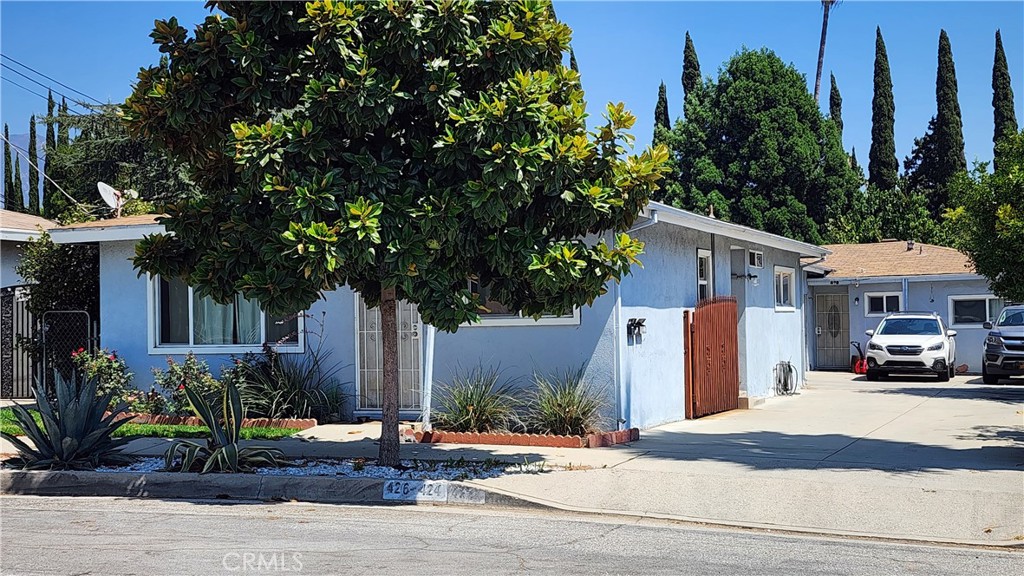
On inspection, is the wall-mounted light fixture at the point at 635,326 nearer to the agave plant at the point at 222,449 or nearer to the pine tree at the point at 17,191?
the agave plant at the point at 222,449

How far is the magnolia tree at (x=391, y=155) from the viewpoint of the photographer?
9125 mm

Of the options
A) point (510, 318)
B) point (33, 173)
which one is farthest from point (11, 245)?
point (33, 173)

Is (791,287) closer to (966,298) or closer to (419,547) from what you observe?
(966,298)

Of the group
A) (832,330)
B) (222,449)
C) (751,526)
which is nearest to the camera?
(751,526)

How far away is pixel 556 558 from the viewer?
7.14m

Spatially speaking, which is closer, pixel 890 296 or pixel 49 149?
pixel 890 296

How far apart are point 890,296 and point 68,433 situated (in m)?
23.6

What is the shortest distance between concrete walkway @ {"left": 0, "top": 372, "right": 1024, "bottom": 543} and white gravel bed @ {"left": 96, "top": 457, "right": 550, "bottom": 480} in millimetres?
353

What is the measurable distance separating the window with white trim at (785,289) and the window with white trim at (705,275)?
4.57 metres

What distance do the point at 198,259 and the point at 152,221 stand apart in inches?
253

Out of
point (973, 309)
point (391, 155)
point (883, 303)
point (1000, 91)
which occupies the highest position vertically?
point (1000, 91)

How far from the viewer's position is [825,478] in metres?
9.90

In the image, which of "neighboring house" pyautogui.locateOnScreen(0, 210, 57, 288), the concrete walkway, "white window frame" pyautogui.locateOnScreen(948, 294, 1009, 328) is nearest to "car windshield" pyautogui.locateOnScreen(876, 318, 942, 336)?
"white window frame" pyautogui.locateOnScreen(948, 294, 1009, 328)

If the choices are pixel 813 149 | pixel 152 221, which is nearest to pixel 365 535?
pixel 152 221
